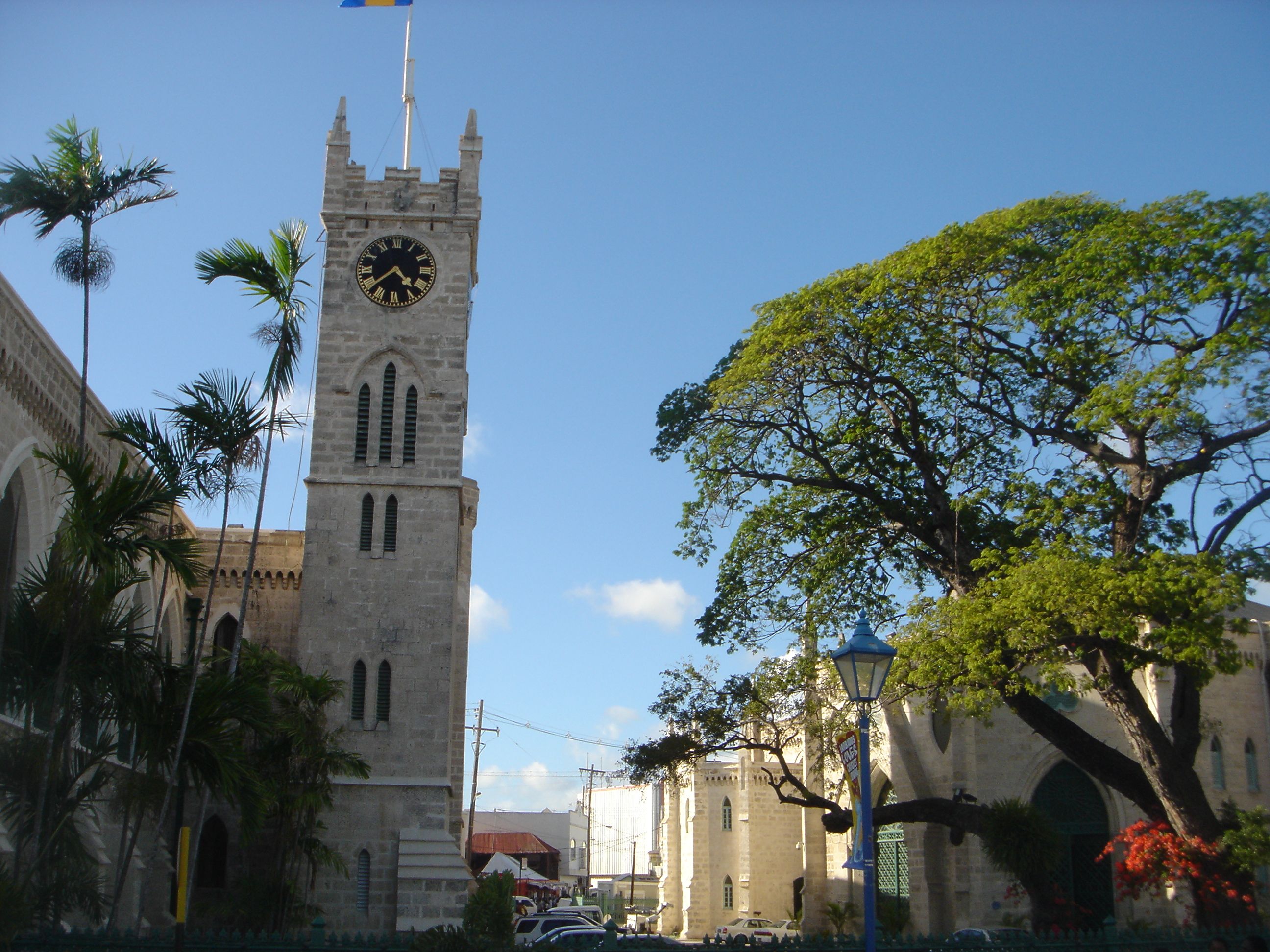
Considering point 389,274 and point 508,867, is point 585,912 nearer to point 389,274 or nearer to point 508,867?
point 508,867

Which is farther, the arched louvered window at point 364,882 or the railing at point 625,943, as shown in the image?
the arched louvered window at point 364,882

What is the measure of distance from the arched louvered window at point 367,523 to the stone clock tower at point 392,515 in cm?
4

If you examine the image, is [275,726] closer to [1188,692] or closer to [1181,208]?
[1188,692]

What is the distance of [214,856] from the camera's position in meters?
26.4

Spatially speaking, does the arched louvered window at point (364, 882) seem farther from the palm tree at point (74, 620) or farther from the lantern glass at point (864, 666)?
the lantern glass at point (864, 666)

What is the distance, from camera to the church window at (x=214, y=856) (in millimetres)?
26141

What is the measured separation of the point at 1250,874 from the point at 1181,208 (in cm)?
1037

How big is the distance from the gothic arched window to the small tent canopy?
89.3 ft

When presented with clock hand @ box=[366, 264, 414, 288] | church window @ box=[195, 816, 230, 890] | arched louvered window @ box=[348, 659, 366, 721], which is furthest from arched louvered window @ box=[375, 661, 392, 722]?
clock hand @ box=[366, 264, 414, 288]

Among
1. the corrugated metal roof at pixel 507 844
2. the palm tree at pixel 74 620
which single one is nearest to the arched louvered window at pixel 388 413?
the palm tree at pixel 74 620

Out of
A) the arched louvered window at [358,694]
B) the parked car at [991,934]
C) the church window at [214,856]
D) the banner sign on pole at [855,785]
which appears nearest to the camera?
the banner sign on pole at [855,785]

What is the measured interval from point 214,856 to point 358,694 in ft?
16.3

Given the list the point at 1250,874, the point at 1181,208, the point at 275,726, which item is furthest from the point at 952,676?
the point at 275,726

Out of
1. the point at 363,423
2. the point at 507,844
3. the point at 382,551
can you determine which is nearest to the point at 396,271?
the point at 363,423
